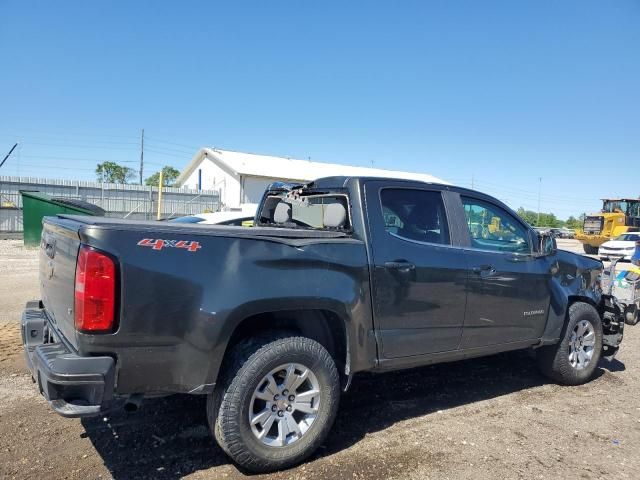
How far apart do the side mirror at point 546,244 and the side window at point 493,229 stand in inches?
4.9

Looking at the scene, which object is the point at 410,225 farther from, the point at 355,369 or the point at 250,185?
the point at 250,185

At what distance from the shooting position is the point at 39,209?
14.9 m

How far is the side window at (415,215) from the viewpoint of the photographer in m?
4.01

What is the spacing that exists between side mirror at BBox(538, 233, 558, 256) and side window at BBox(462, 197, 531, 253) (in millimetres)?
125

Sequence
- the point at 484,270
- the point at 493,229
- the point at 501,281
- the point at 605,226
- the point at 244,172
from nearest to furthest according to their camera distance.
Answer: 1. the point at 484,270
2. the point at 501,281
3. the point at 493,229
4. the point at 605,226
5. the point at 244,172

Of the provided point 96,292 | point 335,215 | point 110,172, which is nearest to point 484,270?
point 335,215

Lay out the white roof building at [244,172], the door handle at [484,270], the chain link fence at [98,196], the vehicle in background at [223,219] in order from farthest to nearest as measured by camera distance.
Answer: the white roof building at [244,172]
the chain link fence at [98,196]
the vehicle in background at [223,219]
the door handle at [484,270]

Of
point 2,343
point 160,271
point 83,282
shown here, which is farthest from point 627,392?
point 2,343

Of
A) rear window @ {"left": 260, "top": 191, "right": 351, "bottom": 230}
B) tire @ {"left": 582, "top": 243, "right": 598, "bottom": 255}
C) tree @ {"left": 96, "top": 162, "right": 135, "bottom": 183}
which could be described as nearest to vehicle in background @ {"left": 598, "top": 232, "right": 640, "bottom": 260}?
tire @ {"left": 582, "top": 243, "right": 598, "bottom": 255}

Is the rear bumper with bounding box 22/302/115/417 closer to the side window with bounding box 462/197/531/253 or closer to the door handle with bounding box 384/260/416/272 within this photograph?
the door handle with bounding box 384/260/416/272

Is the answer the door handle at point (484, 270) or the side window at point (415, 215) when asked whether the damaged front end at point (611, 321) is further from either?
the side window at point (415, 215)

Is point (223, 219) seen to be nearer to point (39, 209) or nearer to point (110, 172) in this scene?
point (39, 209)

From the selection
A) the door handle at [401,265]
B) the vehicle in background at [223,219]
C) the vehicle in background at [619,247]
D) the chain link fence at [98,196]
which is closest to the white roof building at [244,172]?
the chain link fence at [98,196]

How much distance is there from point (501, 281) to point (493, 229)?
0.55m
